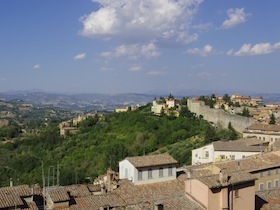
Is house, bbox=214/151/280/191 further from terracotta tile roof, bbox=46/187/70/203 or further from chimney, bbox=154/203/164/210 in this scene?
terracotta tile roof, bbox=46/187/70/203

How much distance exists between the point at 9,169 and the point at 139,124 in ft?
66.0

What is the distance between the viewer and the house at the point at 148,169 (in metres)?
23.5

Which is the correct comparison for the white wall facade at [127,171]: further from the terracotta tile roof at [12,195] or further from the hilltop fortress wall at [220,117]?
the hilltop fortress wall at [220,117]

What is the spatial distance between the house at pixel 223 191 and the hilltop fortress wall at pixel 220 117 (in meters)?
33.7

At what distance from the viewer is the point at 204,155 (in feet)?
122

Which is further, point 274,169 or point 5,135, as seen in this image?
point 5,135

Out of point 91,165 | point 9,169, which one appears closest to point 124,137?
point 91,165

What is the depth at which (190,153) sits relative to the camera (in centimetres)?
4141

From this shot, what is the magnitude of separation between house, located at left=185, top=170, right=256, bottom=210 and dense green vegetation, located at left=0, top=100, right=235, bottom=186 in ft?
71.6

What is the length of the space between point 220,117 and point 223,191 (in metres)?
40.5

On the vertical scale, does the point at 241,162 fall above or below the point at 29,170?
above

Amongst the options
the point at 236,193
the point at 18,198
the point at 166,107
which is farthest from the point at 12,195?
the point at 166,107

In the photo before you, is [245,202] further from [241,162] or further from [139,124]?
[139,124]

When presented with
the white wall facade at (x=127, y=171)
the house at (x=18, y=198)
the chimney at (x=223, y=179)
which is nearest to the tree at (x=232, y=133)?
the white wall facade at (x=127, y=171)
